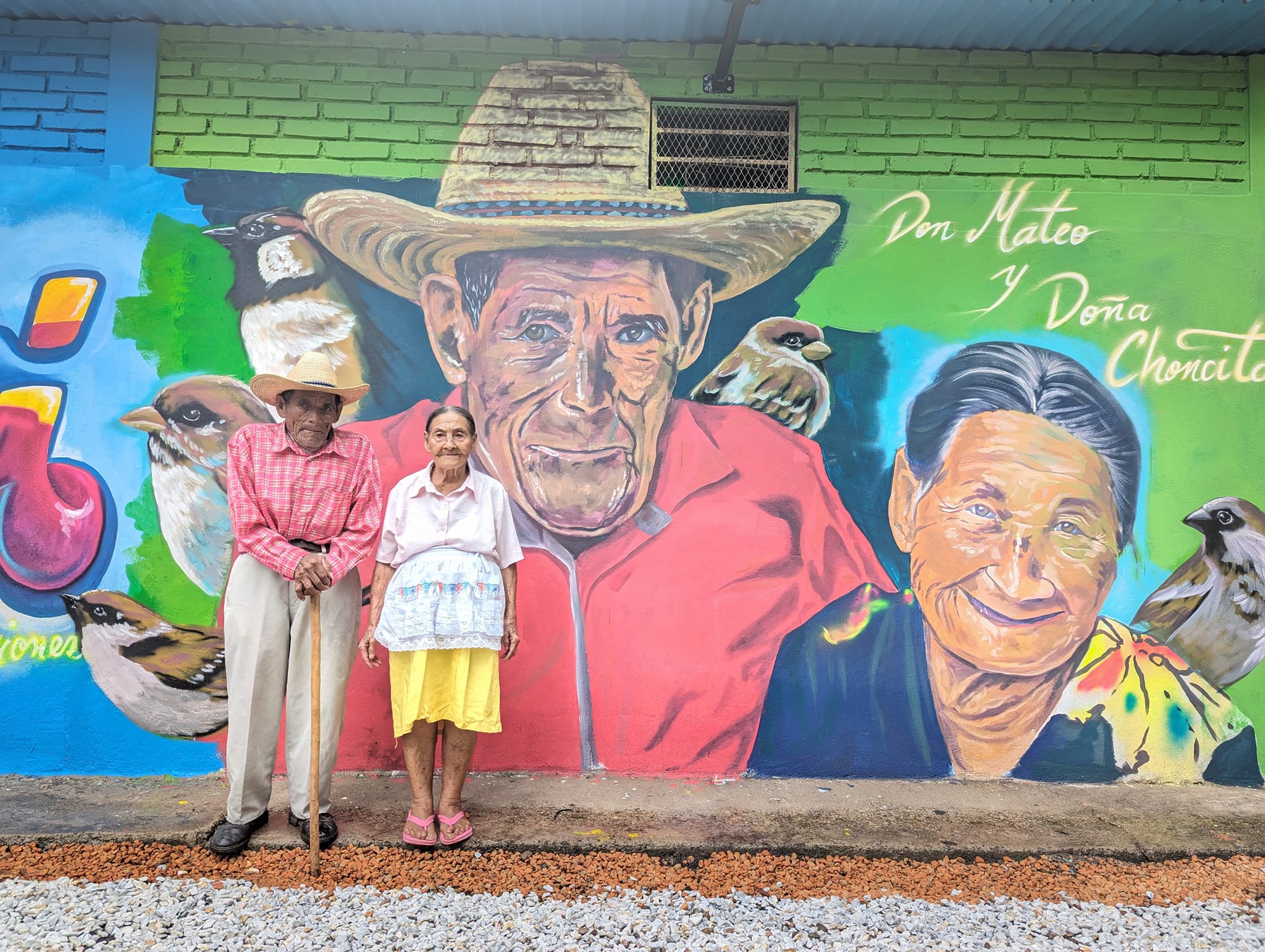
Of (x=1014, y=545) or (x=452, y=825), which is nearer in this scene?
(x=452, y=825)

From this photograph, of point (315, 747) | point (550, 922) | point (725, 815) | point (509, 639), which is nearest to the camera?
point (550, 922)

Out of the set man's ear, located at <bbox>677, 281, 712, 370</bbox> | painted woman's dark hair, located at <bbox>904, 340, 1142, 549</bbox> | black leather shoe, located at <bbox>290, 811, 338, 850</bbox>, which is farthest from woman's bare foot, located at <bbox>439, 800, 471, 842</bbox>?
painted woman's dark hair, located at <bbox>904, 340, 1142, 549</bbox>

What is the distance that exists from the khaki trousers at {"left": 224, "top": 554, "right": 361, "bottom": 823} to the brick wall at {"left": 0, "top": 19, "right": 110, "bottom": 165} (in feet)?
8.54

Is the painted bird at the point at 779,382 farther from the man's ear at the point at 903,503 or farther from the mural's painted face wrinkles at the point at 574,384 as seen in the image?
the man's ear at the point at 903,503

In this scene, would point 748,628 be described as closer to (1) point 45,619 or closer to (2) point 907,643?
(2) point 907,643

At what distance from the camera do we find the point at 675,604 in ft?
13.9

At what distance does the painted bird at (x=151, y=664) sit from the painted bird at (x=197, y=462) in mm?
296

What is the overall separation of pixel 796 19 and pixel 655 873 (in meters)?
4.01

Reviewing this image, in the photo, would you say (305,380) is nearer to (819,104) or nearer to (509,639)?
(509,639)

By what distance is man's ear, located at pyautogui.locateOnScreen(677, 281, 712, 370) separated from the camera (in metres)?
4.34

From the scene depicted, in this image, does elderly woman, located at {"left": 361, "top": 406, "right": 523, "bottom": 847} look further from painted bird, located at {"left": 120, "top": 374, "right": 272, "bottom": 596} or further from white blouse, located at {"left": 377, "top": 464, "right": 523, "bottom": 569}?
painted bird, located at {"left": 120, "top": 374, "right": 272, "bottom": 596}

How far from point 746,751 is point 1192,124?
4064mm

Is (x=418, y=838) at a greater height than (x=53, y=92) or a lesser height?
lesser

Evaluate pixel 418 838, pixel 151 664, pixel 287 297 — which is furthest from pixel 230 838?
pixel 287 297
